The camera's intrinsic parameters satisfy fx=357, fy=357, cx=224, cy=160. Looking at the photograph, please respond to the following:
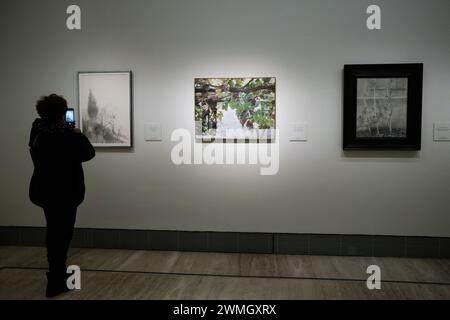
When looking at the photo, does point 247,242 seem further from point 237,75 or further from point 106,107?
point 106,107

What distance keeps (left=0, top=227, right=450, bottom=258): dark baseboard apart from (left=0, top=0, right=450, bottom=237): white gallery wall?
0.28 feet

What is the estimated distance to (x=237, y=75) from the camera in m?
3.61

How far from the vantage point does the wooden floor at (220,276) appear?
8.89 ft

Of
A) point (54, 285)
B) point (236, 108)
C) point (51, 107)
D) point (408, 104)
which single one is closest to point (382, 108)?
point (408, 104)

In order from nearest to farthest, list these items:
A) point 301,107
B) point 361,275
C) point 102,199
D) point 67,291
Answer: point 67,291 < point 361,275 < point 301,107 < point 102,199

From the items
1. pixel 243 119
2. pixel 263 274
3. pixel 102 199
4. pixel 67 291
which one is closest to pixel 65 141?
pixel 67 291

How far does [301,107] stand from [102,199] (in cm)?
230

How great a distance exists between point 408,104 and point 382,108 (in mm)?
242

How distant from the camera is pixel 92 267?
10.7 feet

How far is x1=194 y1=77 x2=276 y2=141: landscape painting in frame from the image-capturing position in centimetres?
359

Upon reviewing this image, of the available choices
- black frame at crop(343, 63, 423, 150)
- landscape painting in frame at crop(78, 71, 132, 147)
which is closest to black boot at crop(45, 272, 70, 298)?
landscape painting in frame at crop(78, 71, 132, 147)

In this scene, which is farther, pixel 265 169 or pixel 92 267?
pixel 265 169

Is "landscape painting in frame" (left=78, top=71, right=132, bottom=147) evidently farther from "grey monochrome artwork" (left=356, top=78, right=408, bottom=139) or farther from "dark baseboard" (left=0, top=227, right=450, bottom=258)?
"grey monochrome artwork" (left=356, top=78, right=408, bottom=139)

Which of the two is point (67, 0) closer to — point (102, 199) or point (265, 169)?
point (102, 199)
